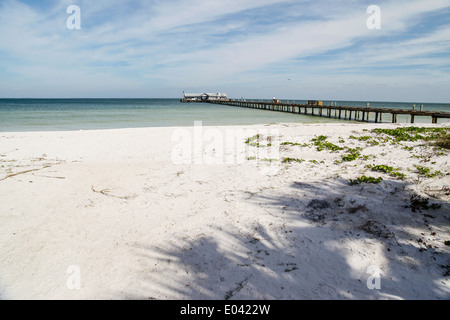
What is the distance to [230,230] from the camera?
17.3 ft

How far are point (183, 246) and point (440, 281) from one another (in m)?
3.98

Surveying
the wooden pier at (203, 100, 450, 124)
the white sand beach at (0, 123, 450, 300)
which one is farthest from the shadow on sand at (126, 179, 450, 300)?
the wooden pier at (203, 100, 450, 124)

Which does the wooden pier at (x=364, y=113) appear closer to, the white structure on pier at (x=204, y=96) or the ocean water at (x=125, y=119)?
the ocean water at (x=125, y=119)

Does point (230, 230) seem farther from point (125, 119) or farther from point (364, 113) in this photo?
point (364, 113)

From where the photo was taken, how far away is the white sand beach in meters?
4.00

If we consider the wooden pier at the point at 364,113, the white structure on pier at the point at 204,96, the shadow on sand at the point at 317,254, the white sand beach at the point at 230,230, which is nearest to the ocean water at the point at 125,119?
the wooden pier at the point at 364,113

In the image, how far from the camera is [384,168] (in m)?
7.56

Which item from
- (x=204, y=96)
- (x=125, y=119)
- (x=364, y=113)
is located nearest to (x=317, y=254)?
(x=125, y=119)

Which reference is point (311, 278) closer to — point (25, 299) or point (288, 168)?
point (25, 299)

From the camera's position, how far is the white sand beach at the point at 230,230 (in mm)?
4000

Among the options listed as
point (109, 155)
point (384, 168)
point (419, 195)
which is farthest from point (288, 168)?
point (109, 155)

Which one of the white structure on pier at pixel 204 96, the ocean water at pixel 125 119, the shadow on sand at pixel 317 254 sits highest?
the white structure on pier at pixel 204 96

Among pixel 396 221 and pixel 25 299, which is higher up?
pixel 396 221
